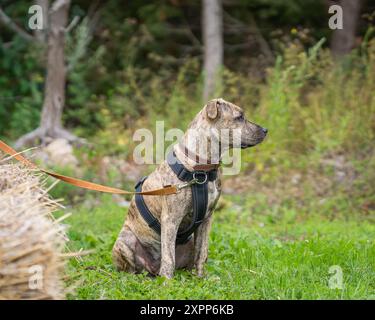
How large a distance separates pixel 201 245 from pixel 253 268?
485mm

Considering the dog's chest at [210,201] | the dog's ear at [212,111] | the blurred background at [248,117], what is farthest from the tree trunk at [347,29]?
the dog's chest at [210,201]

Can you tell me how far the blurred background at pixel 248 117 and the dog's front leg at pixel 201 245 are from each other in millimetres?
161

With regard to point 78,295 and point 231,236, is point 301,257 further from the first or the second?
point 78,295

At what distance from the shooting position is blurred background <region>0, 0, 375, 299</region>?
5.09 metres

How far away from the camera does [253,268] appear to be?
5070mm

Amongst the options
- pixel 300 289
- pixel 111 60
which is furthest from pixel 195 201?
pixel 111 60

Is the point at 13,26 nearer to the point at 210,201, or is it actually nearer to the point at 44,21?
the point at 44,21

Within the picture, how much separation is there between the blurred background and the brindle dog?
0.71 ft

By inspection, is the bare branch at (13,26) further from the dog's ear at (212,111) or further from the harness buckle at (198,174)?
the harness buckle at (198,174)

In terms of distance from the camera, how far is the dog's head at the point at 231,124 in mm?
4816

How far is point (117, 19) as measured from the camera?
1534cm

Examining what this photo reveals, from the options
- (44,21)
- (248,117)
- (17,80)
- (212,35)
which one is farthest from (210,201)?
(17,80)
